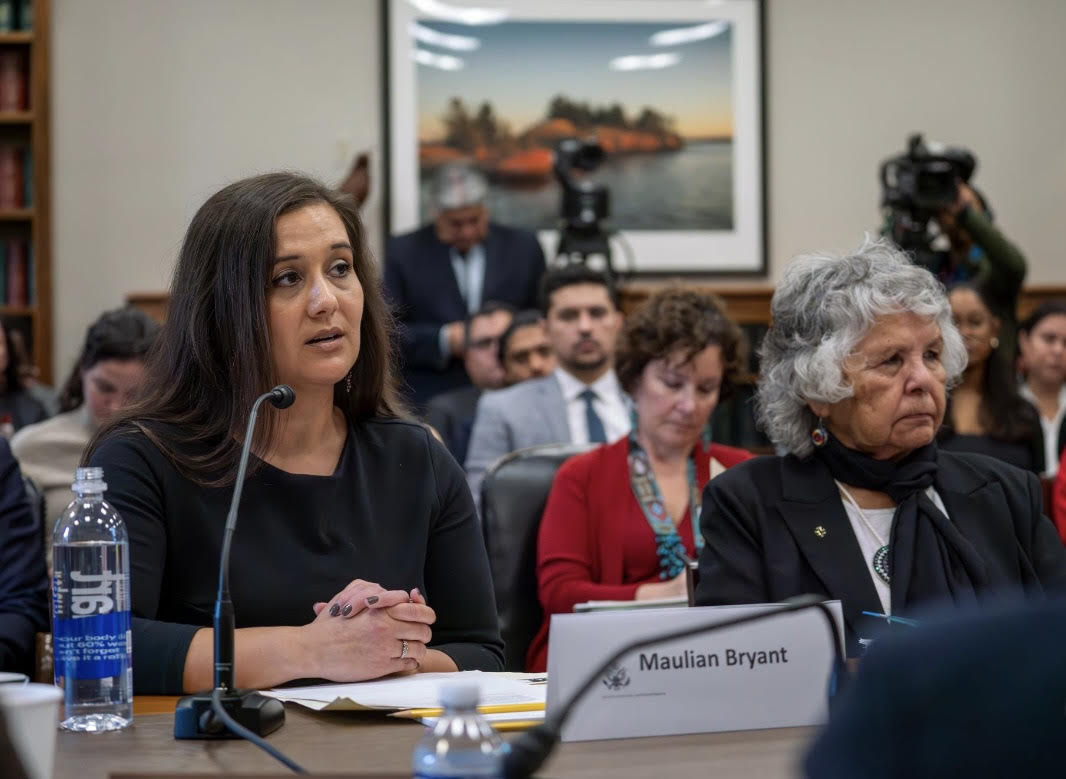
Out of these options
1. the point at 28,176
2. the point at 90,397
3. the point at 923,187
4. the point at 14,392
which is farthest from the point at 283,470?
the point at 28,176

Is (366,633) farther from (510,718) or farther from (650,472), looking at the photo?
(650,472)

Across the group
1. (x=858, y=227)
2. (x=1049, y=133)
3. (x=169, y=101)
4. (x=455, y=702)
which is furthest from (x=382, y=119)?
(x=455, y=702)

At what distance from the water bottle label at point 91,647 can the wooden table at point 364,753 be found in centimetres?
6

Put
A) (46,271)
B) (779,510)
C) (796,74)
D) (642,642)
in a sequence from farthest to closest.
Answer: (796,74), (46,271), (779,510), (642,642)

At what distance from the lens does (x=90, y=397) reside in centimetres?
329

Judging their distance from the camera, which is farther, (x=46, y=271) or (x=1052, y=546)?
(x=46, y=271)

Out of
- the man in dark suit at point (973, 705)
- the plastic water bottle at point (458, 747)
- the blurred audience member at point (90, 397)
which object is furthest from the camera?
the blurred audience member at point (90, 397)

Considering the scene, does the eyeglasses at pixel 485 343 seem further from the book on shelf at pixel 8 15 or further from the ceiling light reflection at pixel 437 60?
the book on shelf at pixel 8 15

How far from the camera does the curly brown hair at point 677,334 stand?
2.99m

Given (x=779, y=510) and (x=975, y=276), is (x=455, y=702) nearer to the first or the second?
(x=779, y=510)

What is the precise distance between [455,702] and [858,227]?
5883 mm

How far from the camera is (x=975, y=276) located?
4898 mm

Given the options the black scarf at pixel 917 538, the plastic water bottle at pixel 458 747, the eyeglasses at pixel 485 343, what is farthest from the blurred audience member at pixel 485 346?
the plastic water bottle at pixel 458 747

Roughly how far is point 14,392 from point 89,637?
3.57 m
